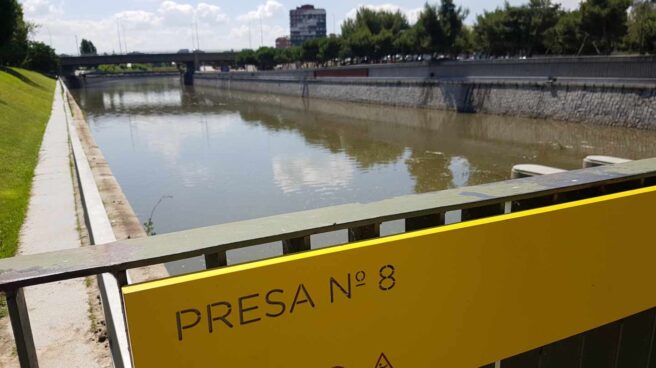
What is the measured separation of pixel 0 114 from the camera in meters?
17.0

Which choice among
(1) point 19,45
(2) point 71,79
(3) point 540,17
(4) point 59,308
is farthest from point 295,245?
(2) point 71,79

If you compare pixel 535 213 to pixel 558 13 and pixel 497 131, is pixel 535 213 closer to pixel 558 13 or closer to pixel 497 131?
pixel 497 131

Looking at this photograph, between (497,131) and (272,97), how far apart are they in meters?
38.2

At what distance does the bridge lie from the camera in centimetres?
9001

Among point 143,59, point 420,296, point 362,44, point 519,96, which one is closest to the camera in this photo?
point 420,296

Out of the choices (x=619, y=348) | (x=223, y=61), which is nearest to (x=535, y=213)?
(x=619, y=348)

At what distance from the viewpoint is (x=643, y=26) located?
92.9 feet

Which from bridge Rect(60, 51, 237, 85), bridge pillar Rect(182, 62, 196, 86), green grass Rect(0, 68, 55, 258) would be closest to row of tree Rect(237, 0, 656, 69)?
green grass Rect(0, 68, 55, 258)

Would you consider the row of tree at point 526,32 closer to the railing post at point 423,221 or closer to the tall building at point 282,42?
the railing post at point 423,221

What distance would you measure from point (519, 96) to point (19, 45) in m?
48.1

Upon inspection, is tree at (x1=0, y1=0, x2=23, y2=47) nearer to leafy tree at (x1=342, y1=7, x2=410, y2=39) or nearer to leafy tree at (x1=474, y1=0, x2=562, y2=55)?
leafy tree at (x1=474, y1=0, x2=562, y2=55)

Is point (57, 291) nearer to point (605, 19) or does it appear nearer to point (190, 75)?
point (605, 19)

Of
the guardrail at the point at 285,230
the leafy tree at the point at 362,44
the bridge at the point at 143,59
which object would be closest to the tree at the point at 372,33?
the leafy tree at the point at 362,44

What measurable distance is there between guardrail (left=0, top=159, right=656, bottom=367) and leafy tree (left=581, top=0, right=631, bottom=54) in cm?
3434
